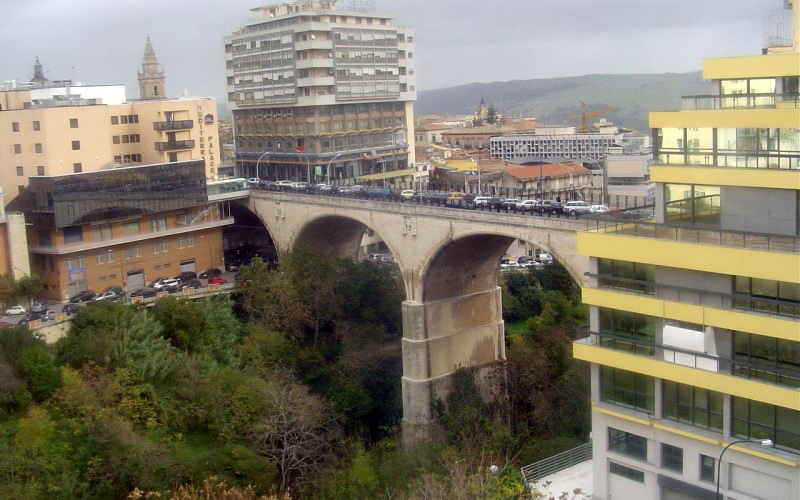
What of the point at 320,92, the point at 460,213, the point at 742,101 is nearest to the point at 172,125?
the point at 320,92

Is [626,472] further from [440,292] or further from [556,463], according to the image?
[440,292]

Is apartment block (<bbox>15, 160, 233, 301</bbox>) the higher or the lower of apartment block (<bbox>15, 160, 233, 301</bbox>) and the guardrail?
the higher

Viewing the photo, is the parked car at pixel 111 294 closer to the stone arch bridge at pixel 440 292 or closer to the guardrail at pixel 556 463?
the stone arch bridge at pixel 440 292

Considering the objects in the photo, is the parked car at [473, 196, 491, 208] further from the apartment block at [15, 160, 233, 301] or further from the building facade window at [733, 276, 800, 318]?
the building facade window at [733, 276, 800, 318]

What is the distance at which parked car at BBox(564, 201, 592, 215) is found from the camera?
32.7 m

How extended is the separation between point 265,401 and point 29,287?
14.1 meters

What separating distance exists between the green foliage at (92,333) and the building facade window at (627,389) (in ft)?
59.1

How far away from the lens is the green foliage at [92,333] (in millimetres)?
31609

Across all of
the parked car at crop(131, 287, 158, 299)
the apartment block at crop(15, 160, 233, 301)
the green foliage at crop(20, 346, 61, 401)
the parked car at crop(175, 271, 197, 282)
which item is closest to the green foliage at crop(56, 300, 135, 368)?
the green foliage at crop(20, 346, 61, 401)

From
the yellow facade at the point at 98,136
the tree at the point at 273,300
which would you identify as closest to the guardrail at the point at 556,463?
the tree at the point at 273,300

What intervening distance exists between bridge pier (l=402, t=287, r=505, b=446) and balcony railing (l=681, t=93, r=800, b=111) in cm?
1880

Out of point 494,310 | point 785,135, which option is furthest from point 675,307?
point 494,310

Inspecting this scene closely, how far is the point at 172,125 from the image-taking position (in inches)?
1940

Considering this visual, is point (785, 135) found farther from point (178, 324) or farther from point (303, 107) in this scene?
point (303, 107)
